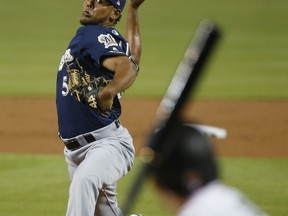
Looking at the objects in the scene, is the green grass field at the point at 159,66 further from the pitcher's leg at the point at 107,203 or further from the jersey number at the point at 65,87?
the jersey number at the point at 65,87

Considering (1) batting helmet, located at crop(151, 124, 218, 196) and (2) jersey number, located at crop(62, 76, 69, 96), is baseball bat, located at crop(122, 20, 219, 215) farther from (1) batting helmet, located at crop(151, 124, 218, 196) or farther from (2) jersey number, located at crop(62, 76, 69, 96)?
(2) jersey number, located at crop(62, 76, 69, 96)

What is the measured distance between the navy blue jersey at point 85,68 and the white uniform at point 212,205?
3.30m

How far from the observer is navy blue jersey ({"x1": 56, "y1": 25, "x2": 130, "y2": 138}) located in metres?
6.25

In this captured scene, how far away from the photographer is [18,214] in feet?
27.5

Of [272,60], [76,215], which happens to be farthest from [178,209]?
[272,60]

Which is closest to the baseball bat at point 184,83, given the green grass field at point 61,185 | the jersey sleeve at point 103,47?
the jersey sleeve at point 103,47

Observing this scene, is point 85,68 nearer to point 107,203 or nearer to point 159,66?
point 107,203

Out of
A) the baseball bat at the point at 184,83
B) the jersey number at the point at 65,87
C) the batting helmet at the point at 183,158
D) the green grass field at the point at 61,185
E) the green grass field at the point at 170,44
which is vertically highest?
the baseball bat at the point at 184,83

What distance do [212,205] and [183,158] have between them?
21 cm

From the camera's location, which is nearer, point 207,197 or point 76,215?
point 207,197

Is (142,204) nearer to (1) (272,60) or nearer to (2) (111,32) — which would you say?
(2) (111,32)

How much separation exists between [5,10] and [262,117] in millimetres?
11806

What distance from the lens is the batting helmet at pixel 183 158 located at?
9.57ft

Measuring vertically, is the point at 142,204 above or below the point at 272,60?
above
